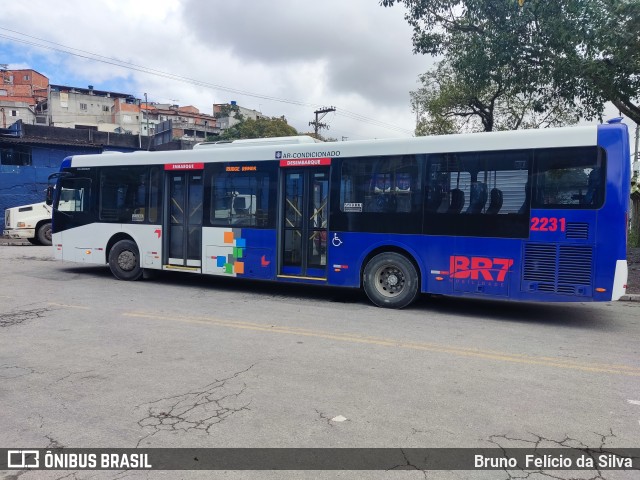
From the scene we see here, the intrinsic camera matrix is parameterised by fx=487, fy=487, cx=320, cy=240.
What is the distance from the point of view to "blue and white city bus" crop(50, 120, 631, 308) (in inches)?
291

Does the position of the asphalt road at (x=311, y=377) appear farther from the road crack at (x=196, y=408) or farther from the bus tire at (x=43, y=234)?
the bus tire at (x=43, y=234)

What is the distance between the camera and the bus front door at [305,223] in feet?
31.1

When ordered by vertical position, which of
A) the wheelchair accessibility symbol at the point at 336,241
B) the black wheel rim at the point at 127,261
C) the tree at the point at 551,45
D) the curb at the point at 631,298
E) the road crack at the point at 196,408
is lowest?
the road crack at the point at 196,408

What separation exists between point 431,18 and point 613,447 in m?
12.0

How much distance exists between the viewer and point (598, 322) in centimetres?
800

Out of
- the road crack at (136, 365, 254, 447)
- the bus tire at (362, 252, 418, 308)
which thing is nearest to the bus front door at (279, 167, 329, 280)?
the bus tire at (362, 252, 418, 308)

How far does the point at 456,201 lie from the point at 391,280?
1.83 m

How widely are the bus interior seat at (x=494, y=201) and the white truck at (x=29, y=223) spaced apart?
19.1 m

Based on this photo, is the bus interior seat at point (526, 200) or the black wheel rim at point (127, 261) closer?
the bus interior seat at point (526, 200)

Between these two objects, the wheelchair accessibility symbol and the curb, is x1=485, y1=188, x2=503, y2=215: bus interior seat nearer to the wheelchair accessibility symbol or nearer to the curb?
the wheelchair accessibility symbol

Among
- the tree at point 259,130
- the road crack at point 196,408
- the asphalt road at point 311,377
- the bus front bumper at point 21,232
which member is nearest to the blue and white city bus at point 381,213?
the asphalt road at point 311,377

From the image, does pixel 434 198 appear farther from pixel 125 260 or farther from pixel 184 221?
pixel 125 260

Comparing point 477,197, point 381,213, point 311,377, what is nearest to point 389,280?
point 381,213

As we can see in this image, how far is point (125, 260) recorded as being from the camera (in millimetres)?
11672
